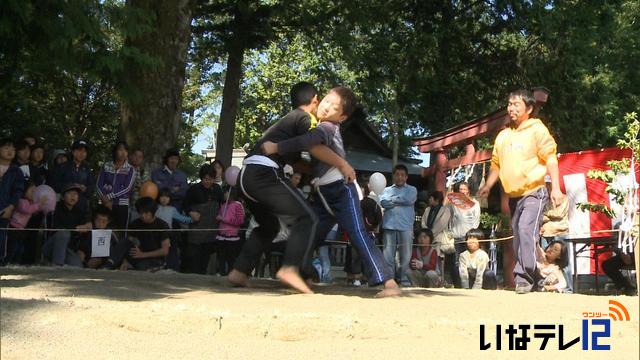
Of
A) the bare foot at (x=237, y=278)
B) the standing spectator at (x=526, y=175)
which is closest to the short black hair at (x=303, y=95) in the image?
the bare foot at (x=237, y=278)

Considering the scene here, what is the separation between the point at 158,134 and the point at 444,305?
23.2 feet

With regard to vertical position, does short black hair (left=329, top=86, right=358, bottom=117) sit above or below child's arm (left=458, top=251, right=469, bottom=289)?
above

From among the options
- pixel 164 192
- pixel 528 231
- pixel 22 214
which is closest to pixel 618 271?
pixel 528 231

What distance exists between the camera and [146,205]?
9.78 meters

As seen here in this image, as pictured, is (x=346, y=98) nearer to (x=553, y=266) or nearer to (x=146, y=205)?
(x=146, y=205)

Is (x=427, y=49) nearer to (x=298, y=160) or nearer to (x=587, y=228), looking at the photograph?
(x=587, y=228)

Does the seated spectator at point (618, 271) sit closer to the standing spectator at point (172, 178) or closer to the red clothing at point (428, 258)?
the red clothing at point (428, 258)

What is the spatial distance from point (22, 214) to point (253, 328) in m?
5.93

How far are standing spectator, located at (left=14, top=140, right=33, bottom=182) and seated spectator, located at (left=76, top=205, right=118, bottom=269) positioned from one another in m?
1.01

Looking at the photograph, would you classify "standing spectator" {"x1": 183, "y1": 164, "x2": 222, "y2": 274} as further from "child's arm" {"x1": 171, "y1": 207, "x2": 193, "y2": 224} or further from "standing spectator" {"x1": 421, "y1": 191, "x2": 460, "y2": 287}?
"standing spectator" {"x1": 421, "y1": 191, "x2": 460, "y2": 287}

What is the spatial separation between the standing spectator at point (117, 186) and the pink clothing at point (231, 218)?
4.26 feet

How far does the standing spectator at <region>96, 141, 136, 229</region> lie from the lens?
10.0 metres

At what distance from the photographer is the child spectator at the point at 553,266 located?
9.30m

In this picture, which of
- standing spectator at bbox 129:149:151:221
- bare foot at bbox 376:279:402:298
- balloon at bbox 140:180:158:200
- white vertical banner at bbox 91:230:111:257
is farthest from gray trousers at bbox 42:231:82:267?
bare foot at bbox 376:279:402:298
